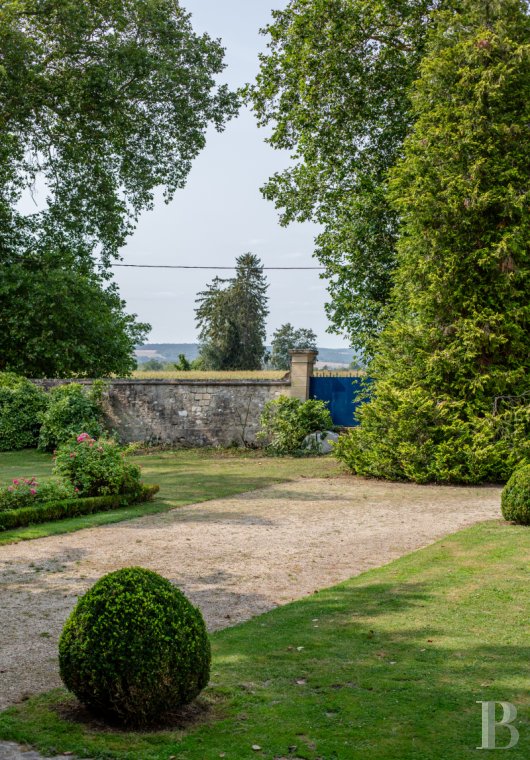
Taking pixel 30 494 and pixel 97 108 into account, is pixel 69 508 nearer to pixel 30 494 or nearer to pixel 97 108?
pixel 30 494

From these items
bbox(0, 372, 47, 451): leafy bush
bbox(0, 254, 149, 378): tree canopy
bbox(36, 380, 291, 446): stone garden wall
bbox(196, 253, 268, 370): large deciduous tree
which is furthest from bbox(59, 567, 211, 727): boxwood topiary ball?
bbox(196, 253, 268, 370): large deciduous tree

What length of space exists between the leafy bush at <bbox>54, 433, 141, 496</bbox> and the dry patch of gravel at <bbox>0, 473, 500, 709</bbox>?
4.44 feet

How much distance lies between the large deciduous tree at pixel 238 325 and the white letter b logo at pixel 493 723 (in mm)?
61491

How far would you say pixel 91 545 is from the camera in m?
9.83

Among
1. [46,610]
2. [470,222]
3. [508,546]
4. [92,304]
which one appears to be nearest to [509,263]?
[470,222]

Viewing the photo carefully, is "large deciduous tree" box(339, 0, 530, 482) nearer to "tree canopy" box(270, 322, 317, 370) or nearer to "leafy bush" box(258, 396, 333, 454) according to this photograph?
"leafy bush" box(258, 396, 333, 454)

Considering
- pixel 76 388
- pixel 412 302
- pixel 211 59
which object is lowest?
pixel 76 388

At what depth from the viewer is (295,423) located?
21141 mm

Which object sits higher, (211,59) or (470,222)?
(211,59)

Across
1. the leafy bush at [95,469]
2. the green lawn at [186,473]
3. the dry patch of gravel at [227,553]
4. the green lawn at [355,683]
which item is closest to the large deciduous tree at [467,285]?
the dry patch of gravel at [227,553]

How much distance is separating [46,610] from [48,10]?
22.8 m

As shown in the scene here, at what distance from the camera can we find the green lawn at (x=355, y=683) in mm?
4145

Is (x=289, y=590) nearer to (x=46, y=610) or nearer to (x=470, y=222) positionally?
(x=46, y=610)

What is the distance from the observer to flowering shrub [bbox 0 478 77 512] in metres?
11.6
